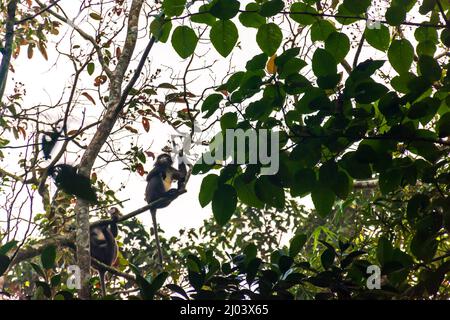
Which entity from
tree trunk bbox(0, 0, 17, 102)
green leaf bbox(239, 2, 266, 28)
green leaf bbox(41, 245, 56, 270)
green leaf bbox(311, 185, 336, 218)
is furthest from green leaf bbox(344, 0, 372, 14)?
tree trunk bbox(0, 0, 17, 102)

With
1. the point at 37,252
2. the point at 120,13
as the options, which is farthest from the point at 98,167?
the point at 120,13

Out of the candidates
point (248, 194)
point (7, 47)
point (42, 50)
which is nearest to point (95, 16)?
point (42, 50)

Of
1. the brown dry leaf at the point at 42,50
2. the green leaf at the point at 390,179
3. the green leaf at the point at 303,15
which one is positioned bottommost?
the green leaf at the point at 390,179

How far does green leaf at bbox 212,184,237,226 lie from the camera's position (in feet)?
5.23

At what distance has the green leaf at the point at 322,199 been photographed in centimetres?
166

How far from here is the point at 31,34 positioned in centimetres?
563

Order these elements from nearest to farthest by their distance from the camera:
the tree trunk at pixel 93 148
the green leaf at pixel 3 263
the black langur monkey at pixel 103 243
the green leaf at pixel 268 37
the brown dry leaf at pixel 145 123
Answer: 1. the green leaf at pixel 3 263
2. the green leaf at pixel 268 37
3. the tree trunk at pixel 93 148
4. the brown dry leaf at pixel 145 123
5. the black langur monkey at pixel 103 243

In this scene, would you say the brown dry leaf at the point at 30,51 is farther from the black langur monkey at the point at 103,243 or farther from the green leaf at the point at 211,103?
the green leaf at the point at 211,103

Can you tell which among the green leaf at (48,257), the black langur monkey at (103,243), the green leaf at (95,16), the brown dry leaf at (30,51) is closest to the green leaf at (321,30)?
the green leaf at (48,257)

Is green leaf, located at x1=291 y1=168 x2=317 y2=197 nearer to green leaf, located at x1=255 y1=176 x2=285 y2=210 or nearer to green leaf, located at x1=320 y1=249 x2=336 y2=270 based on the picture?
green leaf, located at x1=255 y1=176 x2=285 y2=210

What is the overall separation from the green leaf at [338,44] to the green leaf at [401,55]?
0.14 meters

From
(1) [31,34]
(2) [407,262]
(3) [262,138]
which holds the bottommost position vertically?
(2) [407,262]
